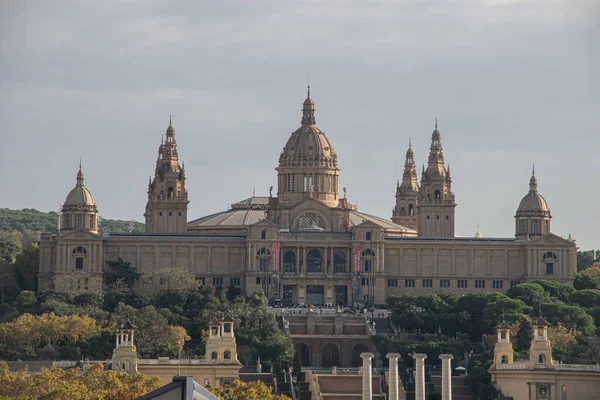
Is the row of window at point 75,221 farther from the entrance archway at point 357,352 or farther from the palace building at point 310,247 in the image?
the entrance archway at point 357,352

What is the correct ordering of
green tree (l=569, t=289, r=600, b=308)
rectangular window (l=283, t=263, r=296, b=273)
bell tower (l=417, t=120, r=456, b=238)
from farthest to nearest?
bell tower (l=417, t=120, r=456, b=238), rectangular window (l=283, t=263, r=296, b=273), green tree (l=569, t=289, r=600, b=308)

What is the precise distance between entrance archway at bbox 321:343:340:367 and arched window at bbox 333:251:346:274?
871 inches

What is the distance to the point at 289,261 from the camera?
181 meters

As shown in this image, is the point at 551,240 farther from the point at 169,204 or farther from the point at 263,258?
the point at 169,204

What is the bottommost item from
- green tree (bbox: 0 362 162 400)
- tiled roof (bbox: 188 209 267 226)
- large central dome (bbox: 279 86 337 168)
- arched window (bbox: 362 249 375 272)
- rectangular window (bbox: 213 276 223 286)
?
green tree (bbox: 0 362 162 400)

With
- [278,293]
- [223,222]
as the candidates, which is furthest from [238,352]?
[223,222]

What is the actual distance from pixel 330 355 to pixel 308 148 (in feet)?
124

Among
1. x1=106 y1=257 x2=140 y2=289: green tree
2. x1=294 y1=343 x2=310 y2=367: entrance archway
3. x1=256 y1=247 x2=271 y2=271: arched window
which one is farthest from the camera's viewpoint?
x1=256 y1=247 x2=271 y2=271: arched window


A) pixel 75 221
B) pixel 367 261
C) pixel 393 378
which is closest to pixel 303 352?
pixel 367 261

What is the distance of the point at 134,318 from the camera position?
481 ft

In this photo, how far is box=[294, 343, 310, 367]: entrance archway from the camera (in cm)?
15575

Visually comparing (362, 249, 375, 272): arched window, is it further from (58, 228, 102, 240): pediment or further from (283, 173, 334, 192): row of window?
(58, 228, 102, 240): pediment

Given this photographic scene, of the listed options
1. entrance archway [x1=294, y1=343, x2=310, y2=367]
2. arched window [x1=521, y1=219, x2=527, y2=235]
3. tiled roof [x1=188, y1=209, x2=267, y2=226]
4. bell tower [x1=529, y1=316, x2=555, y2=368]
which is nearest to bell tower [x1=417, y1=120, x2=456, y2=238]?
arched window [x1=521, y1=219, x2=527, y2=235]

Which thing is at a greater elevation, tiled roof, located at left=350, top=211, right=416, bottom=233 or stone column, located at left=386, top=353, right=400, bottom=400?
tiled roof, located at left=350, top=211, right=416, bottom=233
